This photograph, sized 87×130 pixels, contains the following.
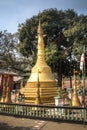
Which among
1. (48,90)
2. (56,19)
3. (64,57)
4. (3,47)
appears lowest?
(48,90)

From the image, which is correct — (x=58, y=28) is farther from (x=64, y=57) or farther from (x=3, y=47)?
(x=3, y=47)

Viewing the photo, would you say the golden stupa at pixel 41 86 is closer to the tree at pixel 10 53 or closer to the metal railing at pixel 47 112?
the metal railing at pixel 47 112

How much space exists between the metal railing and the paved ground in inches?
11.6

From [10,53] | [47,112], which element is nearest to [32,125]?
[47,112]

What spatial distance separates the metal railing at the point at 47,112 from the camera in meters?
14.0

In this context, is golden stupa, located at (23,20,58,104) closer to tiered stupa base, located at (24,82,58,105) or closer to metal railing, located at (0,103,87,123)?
tiered stupa base, located at (24,82,58,105)

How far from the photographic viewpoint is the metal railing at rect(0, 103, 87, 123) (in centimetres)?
1400

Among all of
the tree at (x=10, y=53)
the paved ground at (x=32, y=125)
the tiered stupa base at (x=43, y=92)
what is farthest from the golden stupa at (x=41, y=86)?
the tree at (x=10, y=53)

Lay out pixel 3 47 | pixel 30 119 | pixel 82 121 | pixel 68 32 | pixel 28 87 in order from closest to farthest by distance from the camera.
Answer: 1. pixel 82 121
2. pixel 30 119
3. pixel 28 87
4. pixel 68 32
5. pixel 3 47

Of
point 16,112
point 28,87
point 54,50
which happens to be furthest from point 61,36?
point 16,112

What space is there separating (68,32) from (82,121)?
81.0ft

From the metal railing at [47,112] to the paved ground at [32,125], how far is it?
0.97ft

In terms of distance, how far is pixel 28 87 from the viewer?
74.1ft

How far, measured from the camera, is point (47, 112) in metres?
15.3
